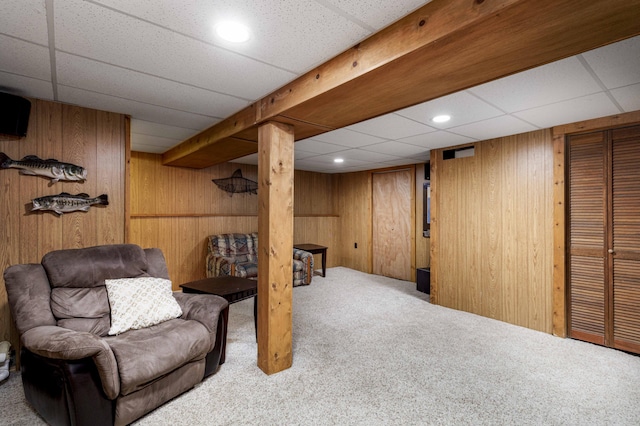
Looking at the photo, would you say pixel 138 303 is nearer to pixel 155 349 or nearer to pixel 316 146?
pixel 155 349

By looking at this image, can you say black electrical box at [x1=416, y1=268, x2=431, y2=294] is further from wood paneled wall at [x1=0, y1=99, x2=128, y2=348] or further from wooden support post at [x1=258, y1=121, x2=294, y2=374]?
wood paneled wall at [x1=0, y1=99, x2=128, y2=348]

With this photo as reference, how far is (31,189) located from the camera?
8.36 feet

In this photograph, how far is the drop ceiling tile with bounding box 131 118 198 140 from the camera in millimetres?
3219

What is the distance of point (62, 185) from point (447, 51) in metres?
3.14

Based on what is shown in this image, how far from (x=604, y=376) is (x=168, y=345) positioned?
3.28 m

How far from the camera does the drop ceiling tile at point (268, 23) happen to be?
53.7 inches

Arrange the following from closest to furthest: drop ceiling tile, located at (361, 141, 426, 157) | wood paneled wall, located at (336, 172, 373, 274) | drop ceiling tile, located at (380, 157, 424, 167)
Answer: drop ceiling tile, located at (361, 141, 426, 157) < drop ceiling tile, located at (380, 157, 424, 167) < wood paneled wall, located at (336, 172, 373, 274)

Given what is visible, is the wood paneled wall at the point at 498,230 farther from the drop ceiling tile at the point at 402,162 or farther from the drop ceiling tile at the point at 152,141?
the drop ceiling tile at the point at 152,141

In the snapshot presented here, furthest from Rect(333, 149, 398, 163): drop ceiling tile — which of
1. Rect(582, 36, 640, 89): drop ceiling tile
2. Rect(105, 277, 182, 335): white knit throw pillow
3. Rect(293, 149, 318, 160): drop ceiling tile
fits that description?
Rect(105, 277, 182, 335): white knit throw pillow

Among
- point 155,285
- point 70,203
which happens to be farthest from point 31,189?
point 155,285

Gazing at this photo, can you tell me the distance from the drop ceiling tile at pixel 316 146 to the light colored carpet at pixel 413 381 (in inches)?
87.4

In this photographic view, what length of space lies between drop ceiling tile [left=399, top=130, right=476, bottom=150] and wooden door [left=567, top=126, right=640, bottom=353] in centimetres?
108

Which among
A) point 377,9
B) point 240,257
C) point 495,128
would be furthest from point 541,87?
point 240,257

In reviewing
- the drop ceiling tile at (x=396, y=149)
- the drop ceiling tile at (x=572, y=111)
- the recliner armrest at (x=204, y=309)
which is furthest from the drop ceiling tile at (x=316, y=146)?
the recliner armrest at (x=204, y=309)
